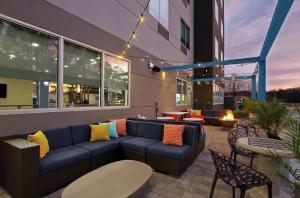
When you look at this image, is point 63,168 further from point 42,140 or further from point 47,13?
point 47,13

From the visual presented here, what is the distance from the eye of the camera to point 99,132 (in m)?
3.80

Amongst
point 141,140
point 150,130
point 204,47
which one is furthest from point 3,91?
point 204,47

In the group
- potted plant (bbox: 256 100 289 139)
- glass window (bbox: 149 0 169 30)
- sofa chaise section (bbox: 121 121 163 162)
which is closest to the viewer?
potted plant (bbox: 256 100 289 139)

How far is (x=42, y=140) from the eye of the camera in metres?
2.75

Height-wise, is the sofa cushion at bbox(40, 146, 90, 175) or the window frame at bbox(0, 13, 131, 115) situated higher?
the window frame at bbox(0, 13, 131, 115)

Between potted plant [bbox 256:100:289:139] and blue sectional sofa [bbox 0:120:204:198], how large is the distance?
162 cm

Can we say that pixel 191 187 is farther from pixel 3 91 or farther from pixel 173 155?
pixel 3 91

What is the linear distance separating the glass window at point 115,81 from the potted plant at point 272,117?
4091mm

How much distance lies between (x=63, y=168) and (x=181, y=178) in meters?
2.09

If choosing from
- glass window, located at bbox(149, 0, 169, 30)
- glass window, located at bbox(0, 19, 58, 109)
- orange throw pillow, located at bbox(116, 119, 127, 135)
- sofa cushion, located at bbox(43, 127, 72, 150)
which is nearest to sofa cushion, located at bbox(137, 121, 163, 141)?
orange throw pillow, located at bbox(116, 119, 127, 135)

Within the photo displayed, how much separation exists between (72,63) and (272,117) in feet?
15.9

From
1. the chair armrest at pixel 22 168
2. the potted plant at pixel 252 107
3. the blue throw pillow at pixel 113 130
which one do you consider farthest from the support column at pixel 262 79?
the chair armrest at pixel 22 168

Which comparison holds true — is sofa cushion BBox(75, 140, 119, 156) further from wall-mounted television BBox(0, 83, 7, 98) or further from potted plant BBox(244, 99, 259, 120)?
potted plant BBox(244, 99, 259, 120)

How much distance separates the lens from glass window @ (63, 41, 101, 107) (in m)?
3.91
